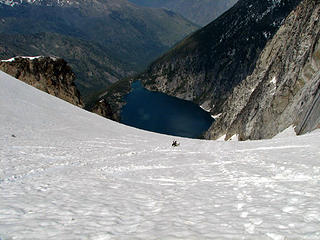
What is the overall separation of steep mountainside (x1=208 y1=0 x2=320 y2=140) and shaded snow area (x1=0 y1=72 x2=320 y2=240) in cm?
2643

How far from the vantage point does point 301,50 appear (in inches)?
2719

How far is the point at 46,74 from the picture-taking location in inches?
3046

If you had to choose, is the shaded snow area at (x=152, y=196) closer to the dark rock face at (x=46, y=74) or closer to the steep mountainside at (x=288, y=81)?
the steep mountainside at (x=288, y=81)

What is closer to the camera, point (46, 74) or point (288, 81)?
point (288, 81)

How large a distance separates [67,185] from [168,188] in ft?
13.6

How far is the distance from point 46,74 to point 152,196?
7438 cm

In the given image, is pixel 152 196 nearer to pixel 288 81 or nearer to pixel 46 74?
pixel 288 81

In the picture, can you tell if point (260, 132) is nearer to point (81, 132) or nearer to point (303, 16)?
point (303, 16)

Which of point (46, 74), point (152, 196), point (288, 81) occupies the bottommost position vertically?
point (152, 196)

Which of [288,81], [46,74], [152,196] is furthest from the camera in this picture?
[46,74]

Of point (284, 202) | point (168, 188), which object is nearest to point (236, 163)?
point (168, 188)

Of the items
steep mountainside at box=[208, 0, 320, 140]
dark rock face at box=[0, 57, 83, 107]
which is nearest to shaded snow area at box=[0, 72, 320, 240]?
steep mountainside at box=[208, 0, 320, 140]

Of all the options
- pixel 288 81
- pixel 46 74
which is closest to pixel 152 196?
pixel 288 81

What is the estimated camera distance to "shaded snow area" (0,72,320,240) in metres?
6.88
